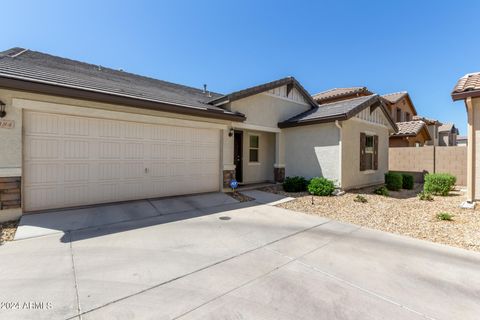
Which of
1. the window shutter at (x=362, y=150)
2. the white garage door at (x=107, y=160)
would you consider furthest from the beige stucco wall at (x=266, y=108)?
the window shutter at (x=362, y=150)

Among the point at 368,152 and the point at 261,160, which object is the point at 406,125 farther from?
the point at 261,160

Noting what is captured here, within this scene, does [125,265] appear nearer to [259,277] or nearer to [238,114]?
[259,277]

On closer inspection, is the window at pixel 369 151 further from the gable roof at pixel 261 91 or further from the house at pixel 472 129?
the house at pixel 472 129

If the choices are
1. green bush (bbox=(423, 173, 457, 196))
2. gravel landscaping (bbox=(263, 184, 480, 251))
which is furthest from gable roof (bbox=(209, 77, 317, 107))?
green bush (bbox=(423, 173, 457, 196))

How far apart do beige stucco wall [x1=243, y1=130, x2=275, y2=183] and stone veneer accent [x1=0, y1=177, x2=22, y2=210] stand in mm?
7943

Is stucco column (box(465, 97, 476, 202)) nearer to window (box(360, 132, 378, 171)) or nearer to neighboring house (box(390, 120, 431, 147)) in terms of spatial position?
window (box(360, 132, 378, 171))

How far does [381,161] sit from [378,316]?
11.2m

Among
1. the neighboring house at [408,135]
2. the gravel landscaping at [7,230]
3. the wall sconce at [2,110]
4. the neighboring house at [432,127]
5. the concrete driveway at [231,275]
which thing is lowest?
the concrete driveway at [231,275]

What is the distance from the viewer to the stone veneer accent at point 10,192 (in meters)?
5.08

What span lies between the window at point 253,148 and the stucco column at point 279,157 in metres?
1.03

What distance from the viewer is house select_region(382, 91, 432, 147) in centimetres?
1542

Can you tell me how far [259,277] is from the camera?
10.2ft

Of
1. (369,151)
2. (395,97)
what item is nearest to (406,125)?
(395,97)

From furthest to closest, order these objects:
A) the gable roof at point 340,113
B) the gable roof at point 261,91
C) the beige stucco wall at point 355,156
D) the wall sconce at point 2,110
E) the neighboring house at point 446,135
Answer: the neighboring house at point 446,135
the beige stucco wall at point 355,156
the gable roof at point 261,91
the gable roof at point 340,113
the wall sconce at point 2,110
